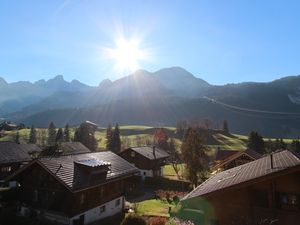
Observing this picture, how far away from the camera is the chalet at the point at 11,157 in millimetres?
54844

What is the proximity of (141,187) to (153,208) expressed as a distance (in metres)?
22.6

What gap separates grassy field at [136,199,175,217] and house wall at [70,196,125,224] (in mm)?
2684

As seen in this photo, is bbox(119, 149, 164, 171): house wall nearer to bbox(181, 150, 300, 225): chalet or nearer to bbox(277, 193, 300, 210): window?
bbox(181, 150, 300, 225): chalet

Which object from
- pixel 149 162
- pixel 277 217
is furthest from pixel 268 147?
pixel 277 217

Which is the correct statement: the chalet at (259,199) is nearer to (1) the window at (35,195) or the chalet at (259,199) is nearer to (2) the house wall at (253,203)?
(2) the house wall at (253,203)

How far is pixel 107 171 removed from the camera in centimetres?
3866

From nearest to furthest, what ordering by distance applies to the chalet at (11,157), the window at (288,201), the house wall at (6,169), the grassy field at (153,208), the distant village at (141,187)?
the window at (288,201) < the distant village at (141,187) < the grassy field at (153,208) < the house wall at (6,169) < the chalet at (11,157)

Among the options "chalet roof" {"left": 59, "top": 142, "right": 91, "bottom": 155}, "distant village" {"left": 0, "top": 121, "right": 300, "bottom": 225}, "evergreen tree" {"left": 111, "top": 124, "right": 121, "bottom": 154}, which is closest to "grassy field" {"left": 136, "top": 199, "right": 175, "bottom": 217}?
"distant village" {"left": 0, "top": 121, "right": 300, "bottom": 225}

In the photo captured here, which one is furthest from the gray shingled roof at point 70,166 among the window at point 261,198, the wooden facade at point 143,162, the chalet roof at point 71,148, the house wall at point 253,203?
the chalet roof at point 71,148

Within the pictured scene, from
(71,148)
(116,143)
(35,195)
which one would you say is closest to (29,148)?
(71,148)

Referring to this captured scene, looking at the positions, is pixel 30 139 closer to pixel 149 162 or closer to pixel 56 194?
pixel 149 162

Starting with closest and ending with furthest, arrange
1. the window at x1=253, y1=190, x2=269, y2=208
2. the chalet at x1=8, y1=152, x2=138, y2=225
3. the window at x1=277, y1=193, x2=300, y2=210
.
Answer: the window at x1=277, y1=193, x2=300, y2=210 < the window at x1=253, y1=190, x2=269, y2=208 < the chalet at x1=8, y1=152, x2=138, y2=225

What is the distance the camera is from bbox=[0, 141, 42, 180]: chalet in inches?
2159

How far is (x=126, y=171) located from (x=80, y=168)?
8.94 m
